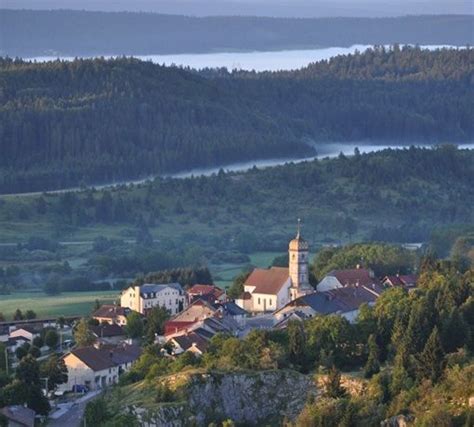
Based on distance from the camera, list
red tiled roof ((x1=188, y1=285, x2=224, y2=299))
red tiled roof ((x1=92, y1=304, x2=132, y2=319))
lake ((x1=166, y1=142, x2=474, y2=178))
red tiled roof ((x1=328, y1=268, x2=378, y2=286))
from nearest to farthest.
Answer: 1. red tiled roof ((x1=92, y1=304, x2=132, y2=319))
2. red tiled roof ((x1=328, y1=268, x2=378, y2=286))
3. red tiled roof ((x1=188, y1=285, x2=224, y2=299))
4. lake ((x1=166, y1=142, x2=474, y2=178))

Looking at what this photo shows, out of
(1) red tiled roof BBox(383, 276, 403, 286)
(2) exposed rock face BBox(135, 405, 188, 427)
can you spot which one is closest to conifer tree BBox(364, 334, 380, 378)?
(2) exposed rock face BBox(135, 405, 188, 427)

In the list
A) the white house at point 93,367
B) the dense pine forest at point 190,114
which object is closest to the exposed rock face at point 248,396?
the white house at point 93,367

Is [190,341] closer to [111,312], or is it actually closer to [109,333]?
[109,333]

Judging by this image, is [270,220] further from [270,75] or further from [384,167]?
[270,75]

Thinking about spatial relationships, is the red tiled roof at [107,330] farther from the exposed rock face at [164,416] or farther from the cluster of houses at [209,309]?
the exposed rock face at [164,416]

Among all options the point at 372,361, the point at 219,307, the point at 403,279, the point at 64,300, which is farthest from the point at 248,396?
the point at 64,300

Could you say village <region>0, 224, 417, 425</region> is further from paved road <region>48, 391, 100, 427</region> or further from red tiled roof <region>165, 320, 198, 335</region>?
paved road <region>48, 391, 100, 427</region>
